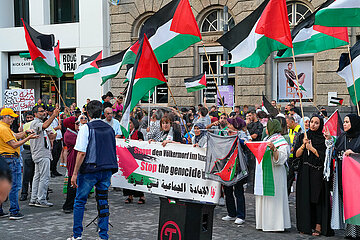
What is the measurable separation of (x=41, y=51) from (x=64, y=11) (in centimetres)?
1658

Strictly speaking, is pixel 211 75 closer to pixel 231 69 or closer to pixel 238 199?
pixel 231 69

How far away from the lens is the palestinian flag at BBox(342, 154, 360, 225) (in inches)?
275

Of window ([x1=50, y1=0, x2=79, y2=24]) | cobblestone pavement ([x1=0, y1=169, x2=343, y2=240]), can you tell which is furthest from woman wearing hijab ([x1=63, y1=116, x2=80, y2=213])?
window ([x1=50, y1=0, x2=79, y2=24])

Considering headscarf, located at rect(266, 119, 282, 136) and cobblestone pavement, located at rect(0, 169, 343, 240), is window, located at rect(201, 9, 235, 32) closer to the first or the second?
cobblestone pavement, located at rect(0, 169, 343, 240)

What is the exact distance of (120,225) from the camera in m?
8.08

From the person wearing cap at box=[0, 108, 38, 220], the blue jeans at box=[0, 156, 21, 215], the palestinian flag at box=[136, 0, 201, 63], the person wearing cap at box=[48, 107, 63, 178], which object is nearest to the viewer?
the person wearing cap at box=[0, 108, 38, 220]

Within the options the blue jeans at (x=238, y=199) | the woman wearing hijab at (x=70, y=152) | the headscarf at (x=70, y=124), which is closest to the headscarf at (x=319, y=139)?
the blue jeans at (x=238, y=199)

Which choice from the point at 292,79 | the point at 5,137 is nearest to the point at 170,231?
the point at 5,137

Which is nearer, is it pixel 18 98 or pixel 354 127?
pixel 354 127

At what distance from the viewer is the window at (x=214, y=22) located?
2281cm

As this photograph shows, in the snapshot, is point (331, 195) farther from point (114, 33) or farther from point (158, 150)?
point (114, 33)

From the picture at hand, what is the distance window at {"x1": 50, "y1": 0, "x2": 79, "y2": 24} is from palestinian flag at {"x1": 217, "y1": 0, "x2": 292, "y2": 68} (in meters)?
20.1

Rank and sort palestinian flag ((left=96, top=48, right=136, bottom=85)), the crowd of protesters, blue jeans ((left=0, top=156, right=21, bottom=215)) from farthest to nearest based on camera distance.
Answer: palestinian flag ((left=96, top=48, right=136, bottom=85)) → blue jeans ((left=0, top=156, right=21, bottom=215)) → the crowd of protesters

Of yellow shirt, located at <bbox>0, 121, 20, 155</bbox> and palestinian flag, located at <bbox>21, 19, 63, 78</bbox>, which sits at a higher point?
palestinian flag, located at <bbox>21, 19, 63, 78</bbox>
